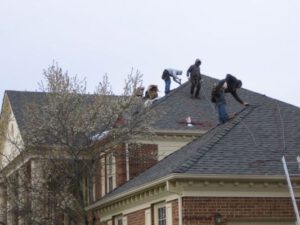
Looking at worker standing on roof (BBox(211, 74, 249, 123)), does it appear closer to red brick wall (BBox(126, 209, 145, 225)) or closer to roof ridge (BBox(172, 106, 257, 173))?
roof ridge (BBox(172, 106, 257, 173))

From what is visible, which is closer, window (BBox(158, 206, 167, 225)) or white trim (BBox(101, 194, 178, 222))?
white trim (BBox(101, 194, 178, 222))

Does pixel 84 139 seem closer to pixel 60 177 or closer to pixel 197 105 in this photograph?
pixel 60 177

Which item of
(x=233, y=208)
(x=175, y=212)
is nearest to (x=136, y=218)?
(x=175, y=212)

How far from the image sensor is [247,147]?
21.5 meters

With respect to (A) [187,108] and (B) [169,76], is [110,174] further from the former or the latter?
(B) [169,76]

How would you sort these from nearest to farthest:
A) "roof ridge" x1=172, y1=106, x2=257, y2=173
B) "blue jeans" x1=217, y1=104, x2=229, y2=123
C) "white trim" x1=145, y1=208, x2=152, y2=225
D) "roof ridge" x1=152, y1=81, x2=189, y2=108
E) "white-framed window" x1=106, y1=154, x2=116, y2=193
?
"roof ridge" x1=172, y1=106, x2=257, y2=173 → "white trim" x1=145, y1=208, x2=152, y2=225 → "blue jeans" x1=217, y1=104, x2=229, y2=123 → "white-framed window" x1=106, y1=154, x2=116, y2=193 → "roof ridge" x1=152, y1=81, x2=189, y2=108

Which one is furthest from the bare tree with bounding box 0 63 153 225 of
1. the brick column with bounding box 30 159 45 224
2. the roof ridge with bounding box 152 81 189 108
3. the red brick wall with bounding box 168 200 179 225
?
the red brick wall with bounding box 168 200 179 225

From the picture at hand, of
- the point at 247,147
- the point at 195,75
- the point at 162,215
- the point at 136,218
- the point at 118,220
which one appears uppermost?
the point at 195,75

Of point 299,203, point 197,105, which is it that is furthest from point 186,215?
point 197,105

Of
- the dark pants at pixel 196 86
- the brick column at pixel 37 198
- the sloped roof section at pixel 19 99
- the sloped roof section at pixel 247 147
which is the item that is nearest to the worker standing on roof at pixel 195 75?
the dark pants at pixel 196 86

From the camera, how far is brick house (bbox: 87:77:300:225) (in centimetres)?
1953

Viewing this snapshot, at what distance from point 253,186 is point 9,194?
10574 mm

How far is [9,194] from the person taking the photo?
27.2 m

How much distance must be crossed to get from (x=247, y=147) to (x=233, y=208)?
238cm
